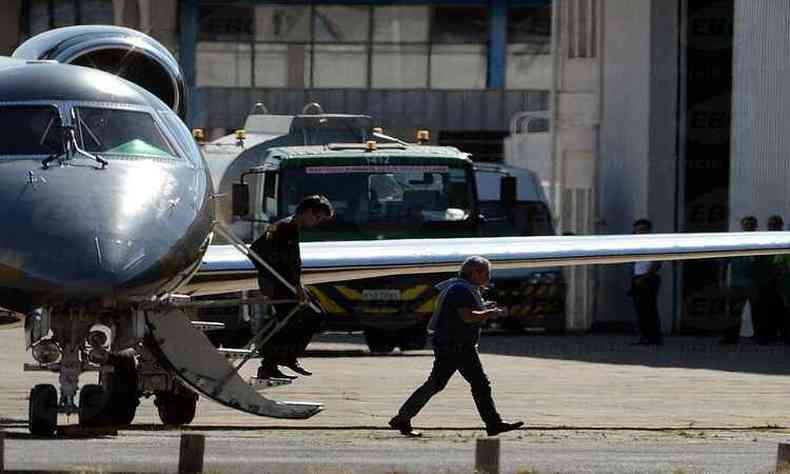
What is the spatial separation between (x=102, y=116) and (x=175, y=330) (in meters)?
1.56

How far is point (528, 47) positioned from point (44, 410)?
149ft

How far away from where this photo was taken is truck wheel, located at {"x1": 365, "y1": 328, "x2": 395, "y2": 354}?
29359 millimetres

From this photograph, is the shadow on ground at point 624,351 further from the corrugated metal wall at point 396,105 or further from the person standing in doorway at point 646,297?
the corrugated metal wall at point 396,105

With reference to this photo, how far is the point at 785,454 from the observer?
13070mm

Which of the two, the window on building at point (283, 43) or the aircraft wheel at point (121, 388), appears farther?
the window on building at point (283, 43)

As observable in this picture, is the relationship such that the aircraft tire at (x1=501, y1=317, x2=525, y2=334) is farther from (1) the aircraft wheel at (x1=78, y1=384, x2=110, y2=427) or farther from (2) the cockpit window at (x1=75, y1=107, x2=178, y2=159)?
(2) the cockpit window at (x1=75, y1=107, x2=178, y2=159)

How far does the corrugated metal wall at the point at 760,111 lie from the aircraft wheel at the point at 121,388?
1641 centimetres

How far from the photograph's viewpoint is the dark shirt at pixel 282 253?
1759 cm

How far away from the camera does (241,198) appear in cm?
2797

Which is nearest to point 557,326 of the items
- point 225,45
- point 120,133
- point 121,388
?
point 121,388

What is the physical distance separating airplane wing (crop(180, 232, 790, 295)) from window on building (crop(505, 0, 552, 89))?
39121 mm

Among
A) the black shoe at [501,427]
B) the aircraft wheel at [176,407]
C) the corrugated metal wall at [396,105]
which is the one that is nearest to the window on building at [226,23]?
the corrugated metal wall at [396,105]

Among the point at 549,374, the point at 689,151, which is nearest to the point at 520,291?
the point at 689,151

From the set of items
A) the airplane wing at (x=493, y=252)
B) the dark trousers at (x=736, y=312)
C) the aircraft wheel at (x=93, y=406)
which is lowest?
the dark trousers at (x=736, y=312)
